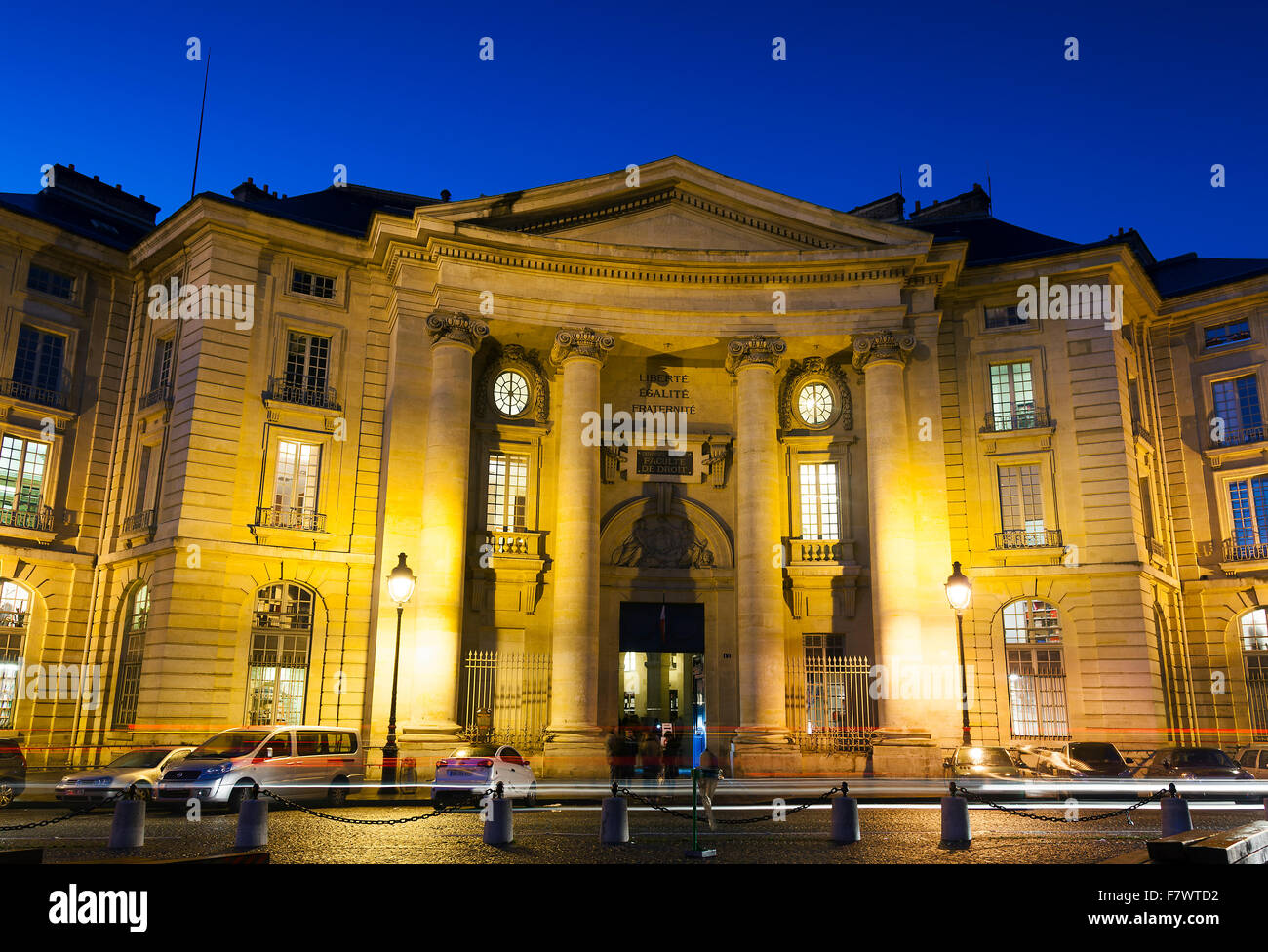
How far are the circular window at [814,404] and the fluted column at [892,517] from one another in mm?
2022

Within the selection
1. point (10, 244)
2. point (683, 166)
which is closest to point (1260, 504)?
point (683, 166)

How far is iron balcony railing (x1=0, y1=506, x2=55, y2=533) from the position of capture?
1261 inches

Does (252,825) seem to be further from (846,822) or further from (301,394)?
(301,394)

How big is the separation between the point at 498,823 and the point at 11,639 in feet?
77.9

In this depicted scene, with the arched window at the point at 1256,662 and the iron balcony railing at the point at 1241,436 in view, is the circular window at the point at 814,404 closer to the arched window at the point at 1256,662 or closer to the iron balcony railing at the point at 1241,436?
the iron balcony railing at the point at 1241,436

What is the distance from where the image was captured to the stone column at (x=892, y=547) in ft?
101

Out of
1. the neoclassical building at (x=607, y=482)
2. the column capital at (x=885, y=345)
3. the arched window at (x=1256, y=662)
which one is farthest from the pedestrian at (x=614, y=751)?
the arched window at (x=1256, y=662)

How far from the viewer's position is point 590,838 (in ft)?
55.3

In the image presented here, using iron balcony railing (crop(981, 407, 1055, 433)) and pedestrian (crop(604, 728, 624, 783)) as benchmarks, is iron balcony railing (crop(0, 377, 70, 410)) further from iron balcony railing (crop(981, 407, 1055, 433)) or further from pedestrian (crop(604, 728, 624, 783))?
iron balcony railing (crop(981, 407, 1055, 433))

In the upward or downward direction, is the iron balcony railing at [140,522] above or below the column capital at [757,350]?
below

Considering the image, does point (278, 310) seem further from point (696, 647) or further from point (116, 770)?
point (696, 647)

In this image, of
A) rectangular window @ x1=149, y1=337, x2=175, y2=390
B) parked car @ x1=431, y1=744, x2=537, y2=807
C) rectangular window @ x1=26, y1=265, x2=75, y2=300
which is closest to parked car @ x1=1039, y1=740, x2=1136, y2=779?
parked car @ x1=431, y1=744, x2=537, y2=807

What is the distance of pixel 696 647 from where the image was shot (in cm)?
3556
